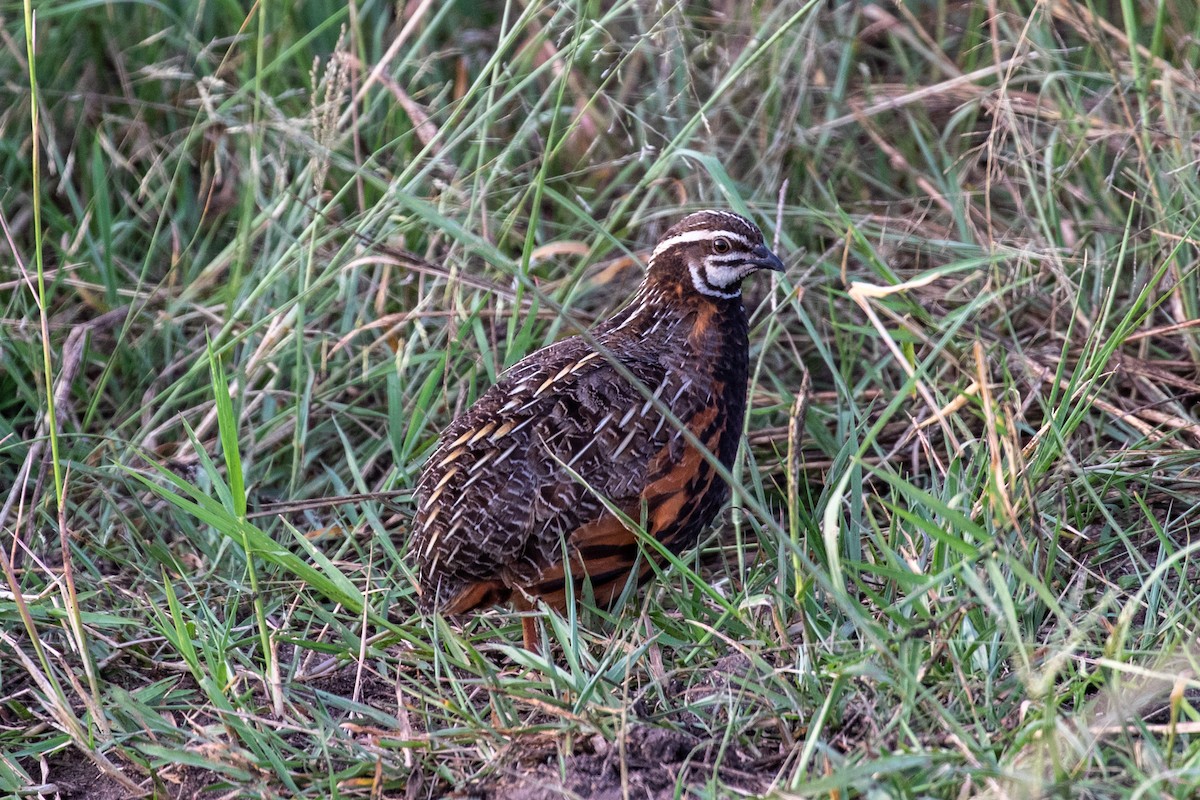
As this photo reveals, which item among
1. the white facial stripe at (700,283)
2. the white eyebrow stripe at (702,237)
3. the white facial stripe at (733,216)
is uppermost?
the white facial stripe at (733,216)

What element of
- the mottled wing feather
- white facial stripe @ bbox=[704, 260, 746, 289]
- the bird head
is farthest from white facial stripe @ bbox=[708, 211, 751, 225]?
the mottled wing feather

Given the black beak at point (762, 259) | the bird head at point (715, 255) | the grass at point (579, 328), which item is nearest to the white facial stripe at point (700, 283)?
the bird head at point (715, 255)

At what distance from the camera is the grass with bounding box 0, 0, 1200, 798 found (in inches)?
121

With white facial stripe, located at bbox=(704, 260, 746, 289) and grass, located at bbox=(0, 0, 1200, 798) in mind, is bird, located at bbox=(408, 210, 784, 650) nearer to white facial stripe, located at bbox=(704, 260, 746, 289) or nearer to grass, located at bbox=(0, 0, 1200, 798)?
white facial stripe, located at bbox=(704, 260, 746, 289)

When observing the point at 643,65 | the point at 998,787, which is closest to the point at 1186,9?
the point at 643,65

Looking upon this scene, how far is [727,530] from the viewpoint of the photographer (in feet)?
15.1

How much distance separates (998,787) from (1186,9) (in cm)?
436

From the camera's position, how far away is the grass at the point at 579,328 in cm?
307

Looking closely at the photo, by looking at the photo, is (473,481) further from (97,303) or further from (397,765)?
(97,303)

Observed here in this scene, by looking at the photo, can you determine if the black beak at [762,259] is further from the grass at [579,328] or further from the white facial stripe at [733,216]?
the grass at [579,328]

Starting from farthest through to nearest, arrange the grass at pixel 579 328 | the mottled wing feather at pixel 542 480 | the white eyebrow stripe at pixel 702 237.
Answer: the white eyebrow stripe at pixel 702 237
the mottled wing feather at pixel 542 480
the grass at pixel 579 328

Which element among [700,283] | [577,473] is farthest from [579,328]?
[700,283]

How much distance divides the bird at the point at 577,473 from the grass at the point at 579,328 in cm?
16

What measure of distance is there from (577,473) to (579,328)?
88 cm
